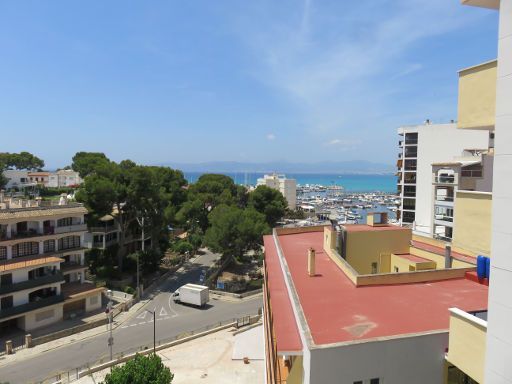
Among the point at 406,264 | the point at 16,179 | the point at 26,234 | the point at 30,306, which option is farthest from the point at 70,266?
the point at 16,179

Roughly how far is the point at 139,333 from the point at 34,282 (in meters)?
10.1

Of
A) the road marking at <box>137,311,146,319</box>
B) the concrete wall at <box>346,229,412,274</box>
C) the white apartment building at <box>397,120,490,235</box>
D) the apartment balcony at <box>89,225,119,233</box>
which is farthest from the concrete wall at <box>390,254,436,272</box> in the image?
the apartment balcony at <box>89,225,119,233</box>

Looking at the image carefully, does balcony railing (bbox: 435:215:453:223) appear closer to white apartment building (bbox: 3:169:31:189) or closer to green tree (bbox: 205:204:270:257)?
green tree (bbox: 205:204:270:257)

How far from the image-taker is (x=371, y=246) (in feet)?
72.7

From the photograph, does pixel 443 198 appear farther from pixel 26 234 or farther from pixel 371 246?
pixel 26 234

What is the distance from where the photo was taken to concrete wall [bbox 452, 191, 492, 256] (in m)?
9.42

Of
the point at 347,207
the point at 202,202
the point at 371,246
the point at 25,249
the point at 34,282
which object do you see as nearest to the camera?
the point at 371,246

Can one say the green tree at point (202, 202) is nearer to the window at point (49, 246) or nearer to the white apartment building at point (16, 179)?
the window at point (49, 246)

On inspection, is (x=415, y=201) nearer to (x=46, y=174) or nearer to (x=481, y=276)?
(x=481, y=276)

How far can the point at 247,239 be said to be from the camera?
1879 inches

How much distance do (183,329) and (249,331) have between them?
21.5 feet

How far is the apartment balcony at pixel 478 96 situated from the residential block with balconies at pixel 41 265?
115ft

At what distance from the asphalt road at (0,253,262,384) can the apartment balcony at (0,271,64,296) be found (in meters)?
6.27

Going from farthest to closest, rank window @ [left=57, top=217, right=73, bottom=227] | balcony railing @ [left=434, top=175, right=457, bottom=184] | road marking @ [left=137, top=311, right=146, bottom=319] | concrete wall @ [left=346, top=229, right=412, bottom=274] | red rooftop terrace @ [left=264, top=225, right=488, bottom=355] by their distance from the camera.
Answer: balcony railing @ [left=434, top=175, right=457, bottom=184]
window @ [left=57, top=217, right=73, bottom=227]
road marking @ [left=137, top=311, right=146, bottom=319]
concrete wall @ [left=346, top=229, right=412, bottom=274]
red rooftop terrace @ [left=264, top=225, right=488, bottom=355]
